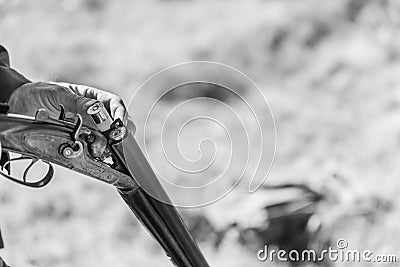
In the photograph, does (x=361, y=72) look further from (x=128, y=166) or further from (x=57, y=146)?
(x=57, y=146)

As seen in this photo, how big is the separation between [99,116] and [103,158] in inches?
4.5

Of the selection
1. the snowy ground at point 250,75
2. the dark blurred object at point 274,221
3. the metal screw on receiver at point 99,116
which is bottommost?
the dark blurred object at point 274,221

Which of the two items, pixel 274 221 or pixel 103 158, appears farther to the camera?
pixel 274 221

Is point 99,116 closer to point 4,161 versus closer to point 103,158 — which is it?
point 103,158

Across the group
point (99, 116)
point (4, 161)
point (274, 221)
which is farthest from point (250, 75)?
point (4, 161)

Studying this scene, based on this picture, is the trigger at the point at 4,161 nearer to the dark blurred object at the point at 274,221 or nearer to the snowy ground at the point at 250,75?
the snowy ground at the point at 250,75

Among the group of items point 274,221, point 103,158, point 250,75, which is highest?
point 103,158

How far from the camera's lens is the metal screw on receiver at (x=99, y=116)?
1658 millimetres

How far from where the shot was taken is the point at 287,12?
2.38 m

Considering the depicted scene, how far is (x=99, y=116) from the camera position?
5.51 feet

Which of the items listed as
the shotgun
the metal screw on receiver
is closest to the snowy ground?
the shotgun

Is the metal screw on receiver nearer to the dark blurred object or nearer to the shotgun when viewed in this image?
the shotgun

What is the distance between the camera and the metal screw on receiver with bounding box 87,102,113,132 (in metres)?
1.66

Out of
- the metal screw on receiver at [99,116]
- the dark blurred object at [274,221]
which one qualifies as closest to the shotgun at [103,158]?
the metal screw on receiver at [99,116]
